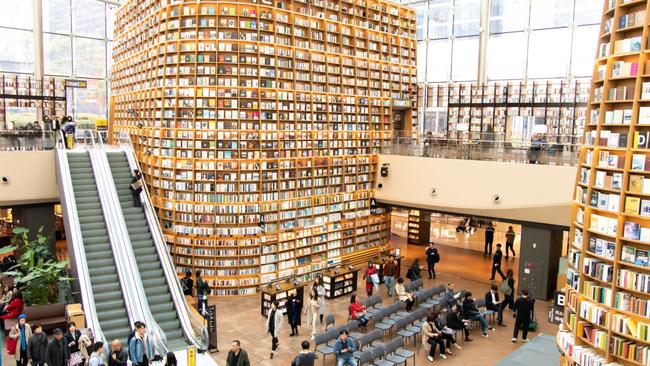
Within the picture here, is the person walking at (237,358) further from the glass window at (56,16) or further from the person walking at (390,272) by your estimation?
the glass window at (56,16)

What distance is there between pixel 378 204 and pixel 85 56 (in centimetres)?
1463

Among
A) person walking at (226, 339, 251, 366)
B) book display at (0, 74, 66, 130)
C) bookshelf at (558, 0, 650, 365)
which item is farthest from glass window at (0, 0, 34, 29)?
bookshelf at (558, 0, 650, 365)

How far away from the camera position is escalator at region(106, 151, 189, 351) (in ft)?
36.1

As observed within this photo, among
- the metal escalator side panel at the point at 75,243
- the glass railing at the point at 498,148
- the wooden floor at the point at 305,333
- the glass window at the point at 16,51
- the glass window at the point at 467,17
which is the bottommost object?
the wooden floor at the point at 305,333

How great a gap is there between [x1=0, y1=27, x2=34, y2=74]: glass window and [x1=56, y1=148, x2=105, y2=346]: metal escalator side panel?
31.6ft

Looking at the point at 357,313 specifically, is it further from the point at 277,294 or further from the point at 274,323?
the point at 277,294

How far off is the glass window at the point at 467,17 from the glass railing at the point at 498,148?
26.5ft

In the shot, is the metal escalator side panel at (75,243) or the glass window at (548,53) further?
the glass window at (548,53)

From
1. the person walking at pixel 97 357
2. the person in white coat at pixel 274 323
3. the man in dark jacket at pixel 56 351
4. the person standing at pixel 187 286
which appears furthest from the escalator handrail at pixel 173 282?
the man in dark jacket at pixel 56 351

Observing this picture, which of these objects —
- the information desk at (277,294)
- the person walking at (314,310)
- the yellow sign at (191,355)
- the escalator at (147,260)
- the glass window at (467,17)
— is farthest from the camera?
the glass window at (467,17)

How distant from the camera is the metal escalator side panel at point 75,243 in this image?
10.5 metres

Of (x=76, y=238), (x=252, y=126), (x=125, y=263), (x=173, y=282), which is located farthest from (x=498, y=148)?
(x=76, y=238)

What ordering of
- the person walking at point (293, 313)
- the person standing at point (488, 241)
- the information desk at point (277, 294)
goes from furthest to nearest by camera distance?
the person standing at point (488, 241) → the information desk at point (277, 294) → the person walking at point (293, 313)

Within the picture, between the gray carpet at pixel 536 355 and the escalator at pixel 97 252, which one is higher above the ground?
the escalator at pixel 97 252
